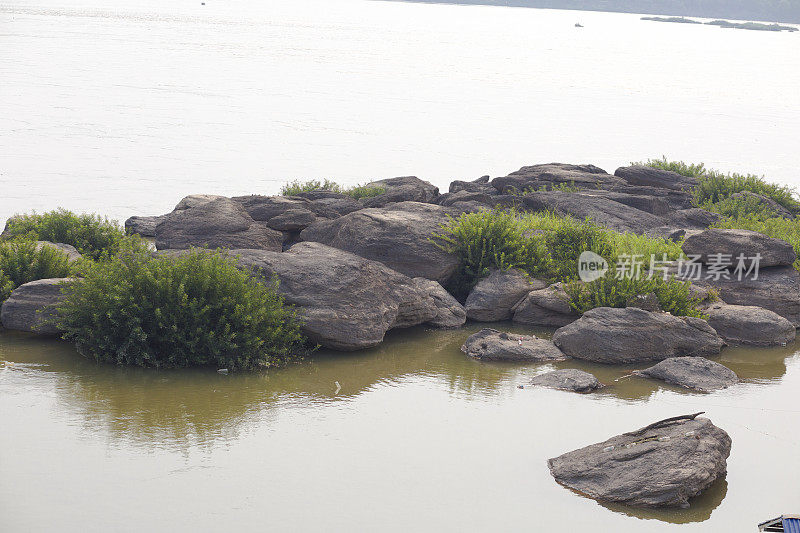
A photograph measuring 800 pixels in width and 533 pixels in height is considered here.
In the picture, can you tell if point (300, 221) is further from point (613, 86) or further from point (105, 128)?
point (613, 86)

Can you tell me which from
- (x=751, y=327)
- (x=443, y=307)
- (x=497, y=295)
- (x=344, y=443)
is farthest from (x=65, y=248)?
(x=751, y=327)

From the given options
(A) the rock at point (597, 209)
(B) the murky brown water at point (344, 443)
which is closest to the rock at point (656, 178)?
(A) the rock at point (597, 209)

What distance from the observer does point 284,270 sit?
11.5 metres

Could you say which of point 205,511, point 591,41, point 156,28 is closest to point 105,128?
point 205,511

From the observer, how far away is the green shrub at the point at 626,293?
12.6 meters

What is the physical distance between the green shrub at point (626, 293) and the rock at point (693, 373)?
62.7 inches

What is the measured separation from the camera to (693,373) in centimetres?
1091

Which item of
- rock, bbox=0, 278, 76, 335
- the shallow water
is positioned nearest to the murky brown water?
rock, bbox=0, 278, 76, 335

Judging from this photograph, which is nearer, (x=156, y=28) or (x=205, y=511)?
(x=205, y=511)

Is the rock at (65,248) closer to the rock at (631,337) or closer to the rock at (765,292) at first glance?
the rock at (631,337)

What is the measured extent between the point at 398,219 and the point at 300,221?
214 centimetres

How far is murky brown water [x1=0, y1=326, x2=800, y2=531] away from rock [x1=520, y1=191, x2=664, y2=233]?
5254 mm

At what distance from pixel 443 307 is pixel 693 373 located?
3540mm

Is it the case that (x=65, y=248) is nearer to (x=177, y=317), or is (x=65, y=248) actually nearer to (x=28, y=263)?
(x=28, y=263)
